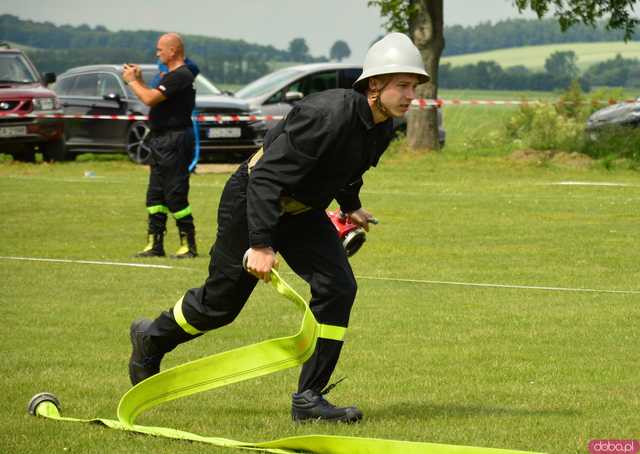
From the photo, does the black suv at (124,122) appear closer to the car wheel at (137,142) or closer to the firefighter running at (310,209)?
the car wheel at (137,142)

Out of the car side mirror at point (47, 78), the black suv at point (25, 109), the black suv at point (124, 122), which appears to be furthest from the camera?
the car side mirror at point (47, 78)

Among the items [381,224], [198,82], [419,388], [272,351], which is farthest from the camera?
[198,82]

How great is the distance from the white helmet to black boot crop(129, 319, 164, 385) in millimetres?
1659

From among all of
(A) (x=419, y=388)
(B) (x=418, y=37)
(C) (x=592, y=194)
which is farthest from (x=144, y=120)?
(A) (x=419, y=388)

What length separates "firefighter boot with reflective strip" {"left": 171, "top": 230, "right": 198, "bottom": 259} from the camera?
42.4ft

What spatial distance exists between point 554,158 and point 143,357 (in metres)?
19.3

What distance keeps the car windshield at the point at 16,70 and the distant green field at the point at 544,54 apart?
75709 mm

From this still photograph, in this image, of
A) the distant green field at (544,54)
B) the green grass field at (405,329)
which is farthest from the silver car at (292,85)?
the distant green field at (544,54)

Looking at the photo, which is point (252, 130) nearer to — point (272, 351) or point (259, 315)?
point (259, 315)

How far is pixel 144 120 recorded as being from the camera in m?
25.1

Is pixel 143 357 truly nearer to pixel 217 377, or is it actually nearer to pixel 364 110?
pixel 217 377

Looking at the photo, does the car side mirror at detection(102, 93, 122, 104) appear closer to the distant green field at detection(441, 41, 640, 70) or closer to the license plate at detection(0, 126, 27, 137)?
the license plate at detection(0, 126, 27, 137)

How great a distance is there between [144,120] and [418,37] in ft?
20.3

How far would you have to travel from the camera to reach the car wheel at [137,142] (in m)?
25.5
